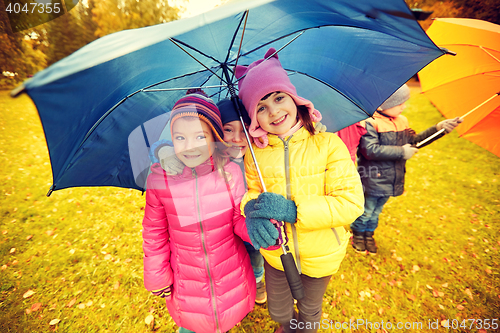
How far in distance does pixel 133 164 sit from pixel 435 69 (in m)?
3.76

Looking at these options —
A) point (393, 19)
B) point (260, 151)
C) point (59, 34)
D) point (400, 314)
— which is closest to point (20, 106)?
point (59, 34)

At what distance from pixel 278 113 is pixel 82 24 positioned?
63.9 ft

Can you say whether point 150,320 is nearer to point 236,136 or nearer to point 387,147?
point 236,136

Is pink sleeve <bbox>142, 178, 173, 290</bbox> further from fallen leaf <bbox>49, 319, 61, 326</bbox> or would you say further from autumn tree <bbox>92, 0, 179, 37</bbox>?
autumn tree <bbox>92, 0, 179, 37</bbox>

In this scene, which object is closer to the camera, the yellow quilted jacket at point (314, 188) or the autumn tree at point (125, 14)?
the yellow quilted jacket at point (314, 188)

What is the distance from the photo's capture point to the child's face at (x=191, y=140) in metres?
1.51

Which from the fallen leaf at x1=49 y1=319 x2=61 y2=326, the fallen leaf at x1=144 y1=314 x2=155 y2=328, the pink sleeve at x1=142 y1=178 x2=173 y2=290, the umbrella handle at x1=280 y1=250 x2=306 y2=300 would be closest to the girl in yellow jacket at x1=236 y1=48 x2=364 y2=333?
the umbrella handle at x1=280 y1=250 x2=306 y2=300

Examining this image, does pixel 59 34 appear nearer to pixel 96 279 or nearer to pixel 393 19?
pixel 96 279

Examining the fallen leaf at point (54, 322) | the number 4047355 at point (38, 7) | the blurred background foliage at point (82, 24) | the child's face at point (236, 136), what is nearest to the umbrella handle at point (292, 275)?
the child's face at point (236, 136)

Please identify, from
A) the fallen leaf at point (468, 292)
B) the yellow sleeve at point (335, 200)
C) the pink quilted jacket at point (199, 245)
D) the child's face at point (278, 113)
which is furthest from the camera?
the fallen leaf at point (468, 292)

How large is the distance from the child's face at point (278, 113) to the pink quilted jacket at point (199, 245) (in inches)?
19.4

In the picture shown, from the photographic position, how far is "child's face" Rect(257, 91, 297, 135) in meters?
1.50

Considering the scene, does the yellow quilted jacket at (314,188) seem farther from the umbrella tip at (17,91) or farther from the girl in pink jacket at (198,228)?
the umbrella tip at (17,91)

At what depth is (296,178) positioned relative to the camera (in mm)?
1564
